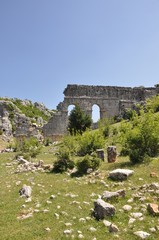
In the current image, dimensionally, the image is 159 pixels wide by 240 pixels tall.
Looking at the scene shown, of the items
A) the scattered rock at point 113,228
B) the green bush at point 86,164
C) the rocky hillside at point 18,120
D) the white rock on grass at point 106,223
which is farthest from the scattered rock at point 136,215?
the rocky hillside at point 18,120

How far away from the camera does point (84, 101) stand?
117 feet

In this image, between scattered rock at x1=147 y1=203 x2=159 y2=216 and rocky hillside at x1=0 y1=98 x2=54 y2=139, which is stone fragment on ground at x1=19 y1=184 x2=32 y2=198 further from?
rocky hillside at x1=0 y1=98 x2=54 y2=139

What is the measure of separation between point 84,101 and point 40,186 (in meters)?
27.8

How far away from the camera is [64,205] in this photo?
20.9ft

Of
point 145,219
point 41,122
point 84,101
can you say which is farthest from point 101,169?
point 41,122

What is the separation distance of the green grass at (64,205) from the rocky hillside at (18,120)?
2371 centimetres

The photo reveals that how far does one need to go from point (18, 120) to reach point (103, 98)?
38.2 ft

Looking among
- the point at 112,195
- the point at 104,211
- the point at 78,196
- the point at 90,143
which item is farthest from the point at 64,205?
the point at 90,143

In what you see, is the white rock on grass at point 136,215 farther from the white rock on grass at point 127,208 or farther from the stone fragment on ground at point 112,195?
the stone fragment on ground at point 112,195

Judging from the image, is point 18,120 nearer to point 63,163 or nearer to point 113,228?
point 63,163

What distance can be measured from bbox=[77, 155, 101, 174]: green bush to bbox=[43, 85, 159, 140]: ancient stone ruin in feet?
80.0

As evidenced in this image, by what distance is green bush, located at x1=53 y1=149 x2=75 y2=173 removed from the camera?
415 inches

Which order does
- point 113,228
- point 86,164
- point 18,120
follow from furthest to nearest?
point 18,120 → point 86,164 → point 113,228

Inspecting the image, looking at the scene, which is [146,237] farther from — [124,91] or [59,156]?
[124,91]
